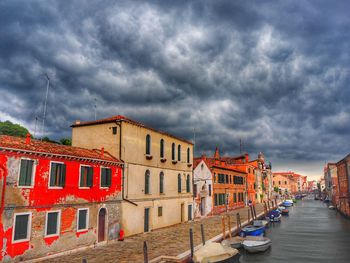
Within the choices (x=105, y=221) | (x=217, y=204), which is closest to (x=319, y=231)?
(x=217, y=204)

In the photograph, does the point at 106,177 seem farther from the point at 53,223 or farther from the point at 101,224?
the point at 53,223

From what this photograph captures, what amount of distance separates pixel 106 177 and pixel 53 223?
5524mm

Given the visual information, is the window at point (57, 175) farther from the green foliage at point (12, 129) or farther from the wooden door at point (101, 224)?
the green foliage at point (12, 129)

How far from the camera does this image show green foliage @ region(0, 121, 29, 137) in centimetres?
4870

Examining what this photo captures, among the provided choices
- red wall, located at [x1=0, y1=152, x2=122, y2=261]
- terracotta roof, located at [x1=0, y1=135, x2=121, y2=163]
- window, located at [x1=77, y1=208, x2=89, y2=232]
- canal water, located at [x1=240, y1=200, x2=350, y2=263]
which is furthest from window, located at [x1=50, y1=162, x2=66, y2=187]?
canal water, located at [x1=240, y1=200, x2=350, y2=263]

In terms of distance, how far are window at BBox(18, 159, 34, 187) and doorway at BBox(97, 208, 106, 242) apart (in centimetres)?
641

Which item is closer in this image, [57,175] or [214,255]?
[214,255]

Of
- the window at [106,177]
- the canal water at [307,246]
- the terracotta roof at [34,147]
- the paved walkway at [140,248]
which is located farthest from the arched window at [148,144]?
the canal water at [307,246]

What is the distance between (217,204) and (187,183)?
1090 cm

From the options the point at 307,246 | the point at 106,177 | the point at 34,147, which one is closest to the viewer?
the point at 34,147

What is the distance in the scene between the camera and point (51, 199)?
59.1ft

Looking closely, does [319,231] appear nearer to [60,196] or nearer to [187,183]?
[187,183]

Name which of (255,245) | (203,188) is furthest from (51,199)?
(203,188)

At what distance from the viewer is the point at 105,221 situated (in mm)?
22031
